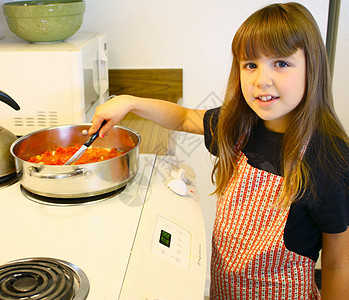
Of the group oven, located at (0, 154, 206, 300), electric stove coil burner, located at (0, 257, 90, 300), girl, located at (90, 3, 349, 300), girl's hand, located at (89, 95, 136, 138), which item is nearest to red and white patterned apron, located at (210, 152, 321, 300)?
girl, located at (90, 3, 349, 300)

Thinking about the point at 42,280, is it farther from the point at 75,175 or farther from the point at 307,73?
the point at 307,73

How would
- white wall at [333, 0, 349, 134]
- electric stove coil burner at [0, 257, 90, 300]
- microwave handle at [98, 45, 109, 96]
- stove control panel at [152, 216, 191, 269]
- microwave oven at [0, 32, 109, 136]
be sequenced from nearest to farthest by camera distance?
electric stove coil burner at [0, 257, 90, 300] < stove control panel at [152, 216, 191, 269] < microwave oven at [0, 32, 109, 136] < microwave handle at [98, 45, 109, 96] < white wall at [333, 0, 349, 134]

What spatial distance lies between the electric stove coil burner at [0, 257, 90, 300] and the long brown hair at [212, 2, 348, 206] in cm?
51

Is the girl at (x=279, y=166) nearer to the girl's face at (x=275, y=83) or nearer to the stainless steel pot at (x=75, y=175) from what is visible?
the girl's face at (x=275, y=83)

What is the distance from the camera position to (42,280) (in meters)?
0.74

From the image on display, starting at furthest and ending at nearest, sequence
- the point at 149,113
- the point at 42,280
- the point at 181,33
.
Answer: the point at 181,33
the point at 149,113
the point at 42,280

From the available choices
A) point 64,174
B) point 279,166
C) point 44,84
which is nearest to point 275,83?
point 279,166

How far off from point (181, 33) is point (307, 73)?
3.02ft

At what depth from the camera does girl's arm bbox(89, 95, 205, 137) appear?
1.13 meters

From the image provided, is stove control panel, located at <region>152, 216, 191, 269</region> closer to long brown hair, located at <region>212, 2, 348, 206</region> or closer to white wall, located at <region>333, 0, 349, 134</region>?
long brown hair, located at <region>212, 2, 348, 206</region>

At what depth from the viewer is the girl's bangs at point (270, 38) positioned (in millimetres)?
921

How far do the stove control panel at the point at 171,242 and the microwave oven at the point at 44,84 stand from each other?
1.66ft

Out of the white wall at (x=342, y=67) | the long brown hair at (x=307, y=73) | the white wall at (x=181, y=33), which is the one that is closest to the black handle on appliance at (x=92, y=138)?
the long brown hair at (x=307, y=73)

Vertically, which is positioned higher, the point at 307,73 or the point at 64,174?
the point at 307,73
